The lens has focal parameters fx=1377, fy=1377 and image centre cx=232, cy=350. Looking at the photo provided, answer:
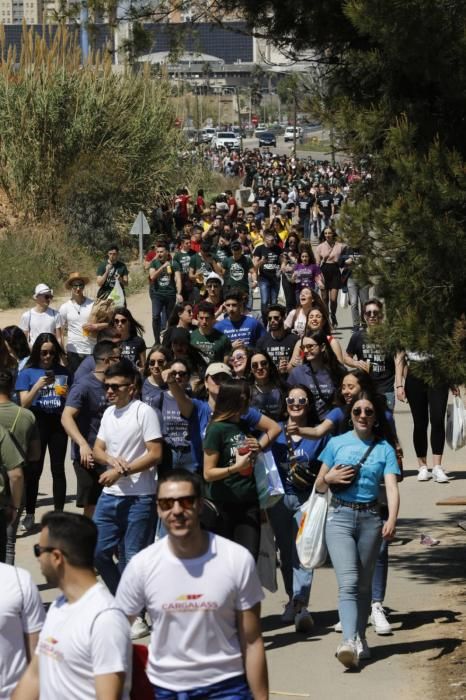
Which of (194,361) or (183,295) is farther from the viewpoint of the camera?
(183,295)

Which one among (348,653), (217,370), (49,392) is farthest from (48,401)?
(348,653)

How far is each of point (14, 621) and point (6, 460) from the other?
2472mm

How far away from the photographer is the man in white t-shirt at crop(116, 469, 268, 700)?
482 centimetres

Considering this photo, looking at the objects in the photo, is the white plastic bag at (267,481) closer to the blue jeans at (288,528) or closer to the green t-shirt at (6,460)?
the blue jeans at (288,528)

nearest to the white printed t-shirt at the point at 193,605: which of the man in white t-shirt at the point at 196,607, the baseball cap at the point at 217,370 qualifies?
the man in white t-shirt at the point at 196,607

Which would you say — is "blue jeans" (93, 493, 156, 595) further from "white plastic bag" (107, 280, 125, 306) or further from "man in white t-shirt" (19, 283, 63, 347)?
"white plastic bag" (107, 280, 125, 306)

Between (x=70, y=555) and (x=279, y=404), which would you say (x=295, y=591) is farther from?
(x=70, y=555)

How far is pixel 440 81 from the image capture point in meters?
8.20

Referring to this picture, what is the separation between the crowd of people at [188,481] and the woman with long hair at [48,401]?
0.02 meters

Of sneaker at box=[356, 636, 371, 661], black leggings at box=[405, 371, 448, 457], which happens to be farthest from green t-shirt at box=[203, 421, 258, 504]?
black leggings at box=[405, 371, 448, 457]

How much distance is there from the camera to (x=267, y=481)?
779 centimetres

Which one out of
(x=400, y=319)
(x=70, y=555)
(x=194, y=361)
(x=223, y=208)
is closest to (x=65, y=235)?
(x=223, y=208)

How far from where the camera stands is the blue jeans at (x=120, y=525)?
313 inches

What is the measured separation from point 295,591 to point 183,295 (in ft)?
37.5
